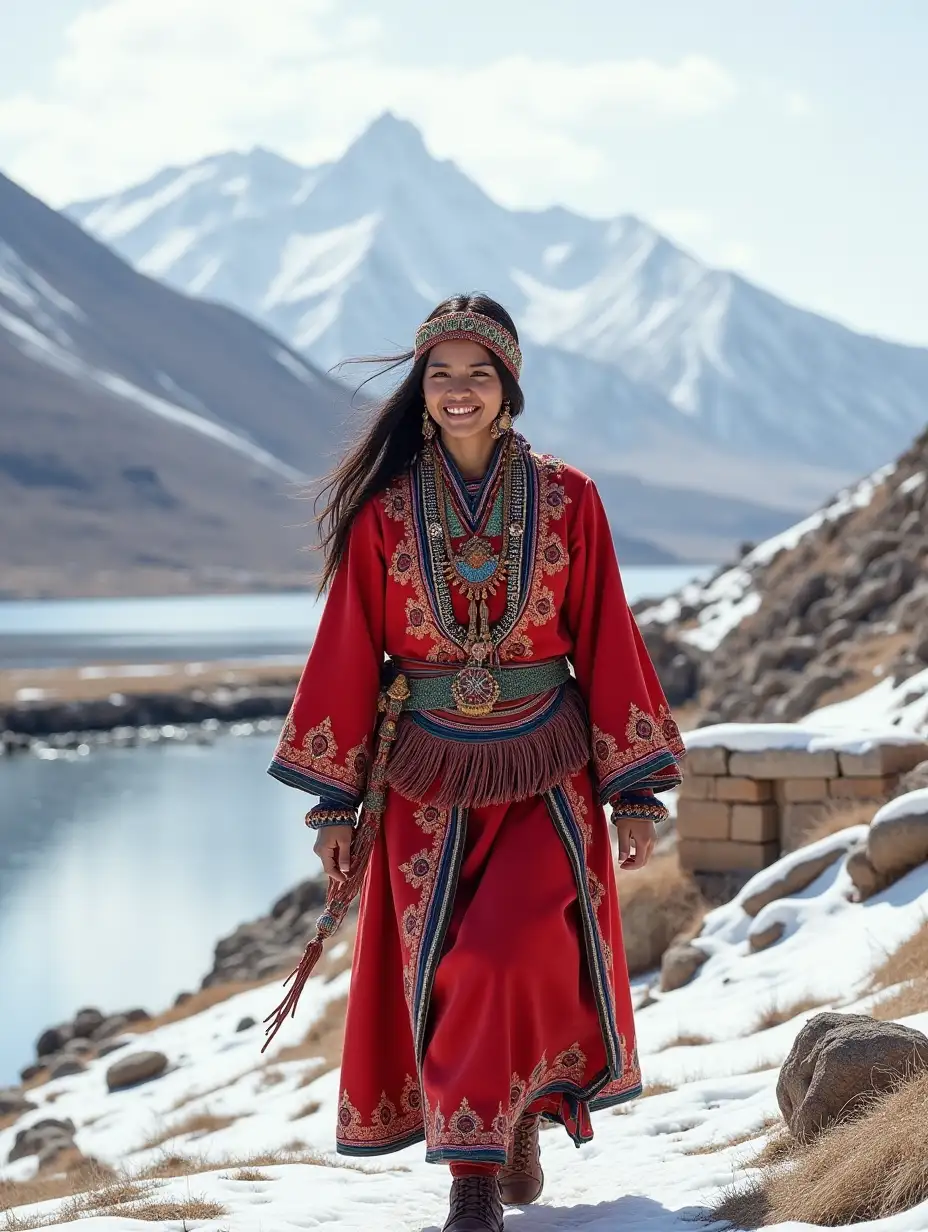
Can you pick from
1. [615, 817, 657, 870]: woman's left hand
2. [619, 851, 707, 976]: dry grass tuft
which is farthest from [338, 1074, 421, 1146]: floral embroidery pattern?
[619, 851, 707, 976]: dry grass tuft

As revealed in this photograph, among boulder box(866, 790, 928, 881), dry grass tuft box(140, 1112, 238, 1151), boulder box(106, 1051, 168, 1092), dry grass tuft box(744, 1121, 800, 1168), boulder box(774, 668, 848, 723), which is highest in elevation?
boulder box(774, 668, 848, 723)

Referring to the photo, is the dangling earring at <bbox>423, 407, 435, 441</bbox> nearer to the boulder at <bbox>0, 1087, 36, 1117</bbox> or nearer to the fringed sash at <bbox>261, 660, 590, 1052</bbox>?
the fringed sash at <bbox>261, 660, 590, 1052</bbox>

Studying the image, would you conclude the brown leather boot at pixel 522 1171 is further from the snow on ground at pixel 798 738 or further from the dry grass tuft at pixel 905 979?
the snow on ground at pixel 798 738

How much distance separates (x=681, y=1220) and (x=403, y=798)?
113 centimetres

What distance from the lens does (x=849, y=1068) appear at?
3.93m

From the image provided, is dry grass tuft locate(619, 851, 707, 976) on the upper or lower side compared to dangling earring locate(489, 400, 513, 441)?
lower

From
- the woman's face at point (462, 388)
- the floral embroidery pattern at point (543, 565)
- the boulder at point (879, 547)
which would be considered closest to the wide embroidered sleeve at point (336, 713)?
the floral embroidery pattern at point (543, 565)

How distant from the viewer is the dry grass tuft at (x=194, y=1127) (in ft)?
26.0

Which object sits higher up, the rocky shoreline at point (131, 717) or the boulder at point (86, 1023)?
the rocky shoreline at point (131, 717)

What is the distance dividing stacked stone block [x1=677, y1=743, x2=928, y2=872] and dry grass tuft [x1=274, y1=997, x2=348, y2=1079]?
200 centimetres

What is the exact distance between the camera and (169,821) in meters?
28.8

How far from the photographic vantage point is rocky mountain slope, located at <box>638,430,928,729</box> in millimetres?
13742

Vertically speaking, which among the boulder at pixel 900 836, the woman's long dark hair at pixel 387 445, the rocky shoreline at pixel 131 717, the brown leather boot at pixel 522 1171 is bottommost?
the brown leather boot at pixel 522 1171

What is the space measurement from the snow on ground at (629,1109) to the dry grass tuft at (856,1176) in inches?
3.4
